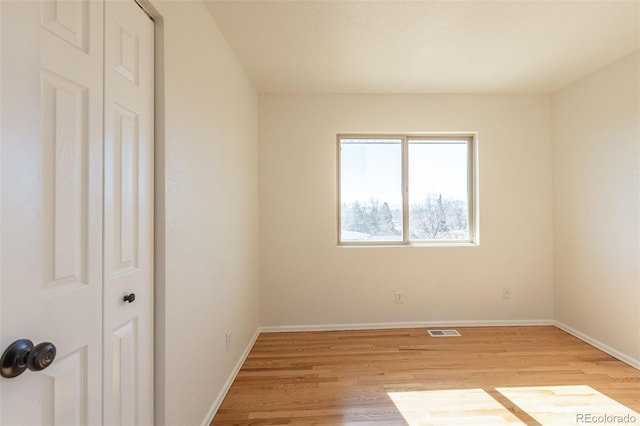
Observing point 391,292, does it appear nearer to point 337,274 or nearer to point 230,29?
point 337,274

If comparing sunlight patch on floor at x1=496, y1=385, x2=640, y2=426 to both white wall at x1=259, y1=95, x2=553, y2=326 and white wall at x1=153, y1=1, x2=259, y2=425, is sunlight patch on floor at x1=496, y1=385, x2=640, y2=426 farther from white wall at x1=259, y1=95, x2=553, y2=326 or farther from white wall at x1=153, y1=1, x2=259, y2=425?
white wall at x1=153, y1=1, x2=259, y2=425

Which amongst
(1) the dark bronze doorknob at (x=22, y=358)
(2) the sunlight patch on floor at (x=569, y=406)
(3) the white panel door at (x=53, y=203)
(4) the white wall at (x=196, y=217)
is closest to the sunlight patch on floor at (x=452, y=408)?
(2) the sunlight patch on floor at (x=569, y=406)

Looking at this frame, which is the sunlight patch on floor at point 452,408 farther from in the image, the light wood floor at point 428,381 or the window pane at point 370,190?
the window pane at point 370,190

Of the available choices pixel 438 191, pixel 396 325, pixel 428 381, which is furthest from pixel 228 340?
pixel 438 191

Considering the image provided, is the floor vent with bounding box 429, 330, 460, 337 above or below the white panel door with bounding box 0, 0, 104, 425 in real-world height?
below

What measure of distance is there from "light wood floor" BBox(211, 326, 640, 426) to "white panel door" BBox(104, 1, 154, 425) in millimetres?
846

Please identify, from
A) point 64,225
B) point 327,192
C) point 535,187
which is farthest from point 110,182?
point 535,187

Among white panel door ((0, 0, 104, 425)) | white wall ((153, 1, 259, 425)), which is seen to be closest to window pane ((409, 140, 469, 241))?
white wall ((153, 1, 259, 425))

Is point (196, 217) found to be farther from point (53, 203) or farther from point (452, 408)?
point (452, 408)

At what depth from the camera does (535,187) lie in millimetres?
3225

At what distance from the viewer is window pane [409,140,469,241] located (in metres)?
3.34

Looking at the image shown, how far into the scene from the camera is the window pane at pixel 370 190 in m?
3.30

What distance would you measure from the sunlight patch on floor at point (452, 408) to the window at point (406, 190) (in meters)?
1.59

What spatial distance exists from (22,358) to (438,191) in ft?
11.2
